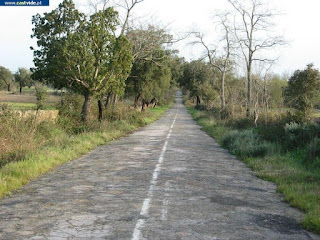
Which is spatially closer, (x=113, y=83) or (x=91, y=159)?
(x=91, y=159)

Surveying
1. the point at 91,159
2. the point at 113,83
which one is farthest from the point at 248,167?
the point at 113,83

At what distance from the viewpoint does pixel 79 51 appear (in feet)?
74.6

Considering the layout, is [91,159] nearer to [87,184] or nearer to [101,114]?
[87,184]

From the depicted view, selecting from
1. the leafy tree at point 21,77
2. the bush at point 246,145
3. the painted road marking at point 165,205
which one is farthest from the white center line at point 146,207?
the leafy tree at point 21,77

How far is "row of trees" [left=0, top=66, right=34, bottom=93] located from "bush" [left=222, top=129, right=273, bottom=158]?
88.4m

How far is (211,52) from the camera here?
41625mm

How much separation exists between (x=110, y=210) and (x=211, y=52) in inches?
1428

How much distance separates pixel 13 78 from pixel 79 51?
99.3 m

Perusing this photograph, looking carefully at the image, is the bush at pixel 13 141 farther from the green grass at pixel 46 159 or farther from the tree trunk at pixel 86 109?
the tree trunk at pixel 86 109

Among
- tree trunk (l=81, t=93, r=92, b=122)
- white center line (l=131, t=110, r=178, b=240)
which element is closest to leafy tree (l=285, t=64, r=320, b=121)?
tree trunk (l=81, t=93, r=92, b=122)

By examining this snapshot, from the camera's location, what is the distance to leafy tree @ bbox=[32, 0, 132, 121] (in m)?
22.6

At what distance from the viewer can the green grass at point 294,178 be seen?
7.28 metres

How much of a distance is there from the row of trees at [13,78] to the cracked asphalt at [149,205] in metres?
93.9

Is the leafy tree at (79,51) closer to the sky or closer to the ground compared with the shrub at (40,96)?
closer to the sky
